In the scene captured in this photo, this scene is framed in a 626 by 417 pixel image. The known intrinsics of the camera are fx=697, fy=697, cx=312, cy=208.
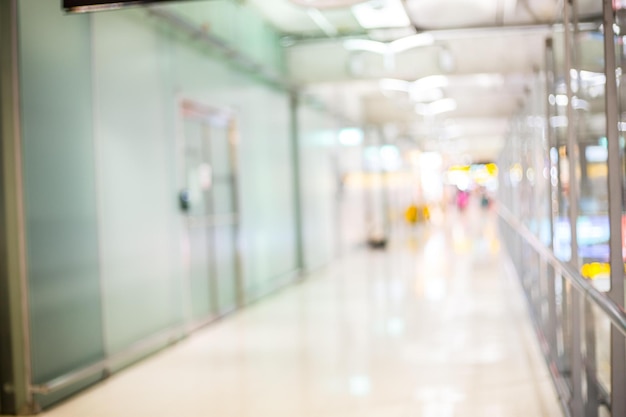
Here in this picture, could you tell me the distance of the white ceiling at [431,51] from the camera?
→ 6004 millimetres

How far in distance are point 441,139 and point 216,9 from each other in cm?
2136

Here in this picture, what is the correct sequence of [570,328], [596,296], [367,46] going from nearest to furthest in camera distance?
[596,296]
[570,328]
[367,46]

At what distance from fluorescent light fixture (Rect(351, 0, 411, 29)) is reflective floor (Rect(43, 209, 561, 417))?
3.50 meters

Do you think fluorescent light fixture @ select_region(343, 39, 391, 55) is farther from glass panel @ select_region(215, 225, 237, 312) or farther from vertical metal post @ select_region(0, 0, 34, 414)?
vertical metal post @ select_region(0, 0, 34, 414)

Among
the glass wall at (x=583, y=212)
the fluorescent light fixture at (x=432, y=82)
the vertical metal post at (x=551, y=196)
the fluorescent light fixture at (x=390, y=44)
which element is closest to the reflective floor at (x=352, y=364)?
the vertical metal post at (x=551, y=196)

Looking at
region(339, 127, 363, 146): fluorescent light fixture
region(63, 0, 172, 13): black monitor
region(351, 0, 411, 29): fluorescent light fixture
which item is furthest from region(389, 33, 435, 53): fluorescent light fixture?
region(63, 0, 172, 13): black monitor

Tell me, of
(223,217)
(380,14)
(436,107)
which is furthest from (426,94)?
(223,217)

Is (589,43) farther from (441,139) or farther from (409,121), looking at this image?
(441,139)

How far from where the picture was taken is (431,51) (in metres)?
9.73

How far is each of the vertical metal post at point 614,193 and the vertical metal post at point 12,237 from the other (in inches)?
139

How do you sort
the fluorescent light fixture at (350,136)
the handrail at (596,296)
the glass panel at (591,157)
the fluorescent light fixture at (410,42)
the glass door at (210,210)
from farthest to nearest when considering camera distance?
the fluorescent light fixture at (350,136) → the fluorescent light fixture at (410,42) → the glass door at (210,210) → the glass panel at (591,157) → the handrail at (596,296)

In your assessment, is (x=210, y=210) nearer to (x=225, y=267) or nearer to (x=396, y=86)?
(x=225, y=267)

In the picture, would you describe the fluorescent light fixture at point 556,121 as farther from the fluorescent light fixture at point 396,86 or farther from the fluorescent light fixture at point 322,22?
the fluorescent light fixture at point 396,86

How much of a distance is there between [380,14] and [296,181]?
12.5 ft
